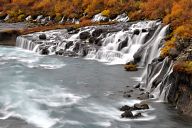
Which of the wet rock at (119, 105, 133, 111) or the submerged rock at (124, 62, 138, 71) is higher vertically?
the submerged rock at (124, 62, 138, 71)

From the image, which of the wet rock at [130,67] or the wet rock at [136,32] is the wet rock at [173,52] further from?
the wet rock at [136,32]

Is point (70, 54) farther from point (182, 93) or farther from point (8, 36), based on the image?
point (182, 93)

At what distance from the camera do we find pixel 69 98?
3509cm

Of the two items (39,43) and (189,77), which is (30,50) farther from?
(189,77)

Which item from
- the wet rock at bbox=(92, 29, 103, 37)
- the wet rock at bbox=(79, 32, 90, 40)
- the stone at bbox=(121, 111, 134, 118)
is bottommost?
the stone at bbox=(121, 111, 134, 118)

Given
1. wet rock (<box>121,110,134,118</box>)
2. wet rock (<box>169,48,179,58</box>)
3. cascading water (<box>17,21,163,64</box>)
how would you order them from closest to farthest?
1. wet rock (<box>121,110,134,118</box>)
2. wet rock (<box>169,48,179,58</box>)
3. cascading water (<box>17,21,163,64</box>)

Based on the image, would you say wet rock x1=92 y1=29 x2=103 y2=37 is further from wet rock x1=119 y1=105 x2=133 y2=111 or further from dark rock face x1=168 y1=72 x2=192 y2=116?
wet rock x1=119 y1=105 x2=133 y2=111

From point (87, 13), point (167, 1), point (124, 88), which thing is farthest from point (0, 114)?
point (87, 13)

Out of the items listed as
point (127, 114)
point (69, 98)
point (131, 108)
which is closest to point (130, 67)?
point (69, 98)

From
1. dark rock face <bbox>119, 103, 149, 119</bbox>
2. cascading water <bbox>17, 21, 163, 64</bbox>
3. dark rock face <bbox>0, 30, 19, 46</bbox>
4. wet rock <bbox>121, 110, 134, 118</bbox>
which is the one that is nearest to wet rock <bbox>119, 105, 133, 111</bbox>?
dark rock face <bbox>119, 103, 149, 119</bbox>

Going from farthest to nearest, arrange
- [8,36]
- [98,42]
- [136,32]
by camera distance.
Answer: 1. [8,36]
2. [98,42]
3. [136,32]

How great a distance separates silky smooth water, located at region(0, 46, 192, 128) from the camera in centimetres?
2930

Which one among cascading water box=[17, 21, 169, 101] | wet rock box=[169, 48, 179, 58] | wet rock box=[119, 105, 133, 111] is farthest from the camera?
cascading water box=[17, 21, 169, 101]

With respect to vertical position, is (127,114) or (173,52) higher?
(173,52)
